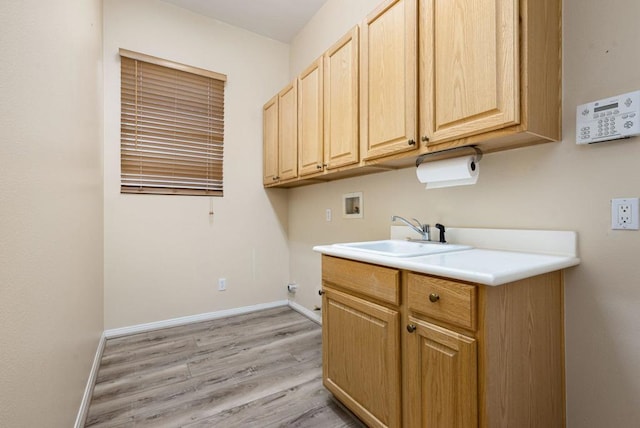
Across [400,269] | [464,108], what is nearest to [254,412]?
[400,269]

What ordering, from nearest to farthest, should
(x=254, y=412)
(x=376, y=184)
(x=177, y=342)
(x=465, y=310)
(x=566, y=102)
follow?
(x=465, y=310) < (x=566, y=102) < (x=254, y=412) < (x=376, y=184) < (x=177, y=342)

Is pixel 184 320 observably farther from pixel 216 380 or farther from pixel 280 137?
pixel 280 137

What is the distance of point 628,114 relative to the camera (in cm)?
101

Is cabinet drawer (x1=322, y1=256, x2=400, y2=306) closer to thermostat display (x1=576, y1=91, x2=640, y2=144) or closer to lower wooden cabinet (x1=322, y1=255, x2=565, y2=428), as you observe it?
lower wooden cabinet (x1=322, y1=255, x2=565, y2=428)

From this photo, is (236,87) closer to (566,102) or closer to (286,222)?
(286,222)

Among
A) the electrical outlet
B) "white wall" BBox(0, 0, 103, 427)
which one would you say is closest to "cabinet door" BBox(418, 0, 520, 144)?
the electrical outlet

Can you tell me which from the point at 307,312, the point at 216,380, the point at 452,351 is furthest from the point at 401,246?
the point at 307,312

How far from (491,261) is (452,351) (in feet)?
1.20

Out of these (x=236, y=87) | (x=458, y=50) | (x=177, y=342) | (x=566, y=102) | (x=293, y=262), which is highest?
(x=236, y=87)

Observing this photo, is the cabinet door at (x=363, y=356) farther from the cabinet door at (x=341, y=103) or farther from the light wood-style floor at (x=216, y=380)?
the cabinet door at (x=341, y=103)

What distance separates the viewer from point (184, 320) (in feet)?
9.02

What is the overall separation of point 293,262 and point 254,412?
182 cm

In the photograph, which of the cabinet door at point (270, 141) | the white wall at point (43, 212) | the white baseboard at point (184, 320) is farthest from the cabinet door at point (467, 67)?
the white baseboard at point (184, 320)

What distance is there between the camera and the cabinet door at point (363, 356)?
1.20 m
